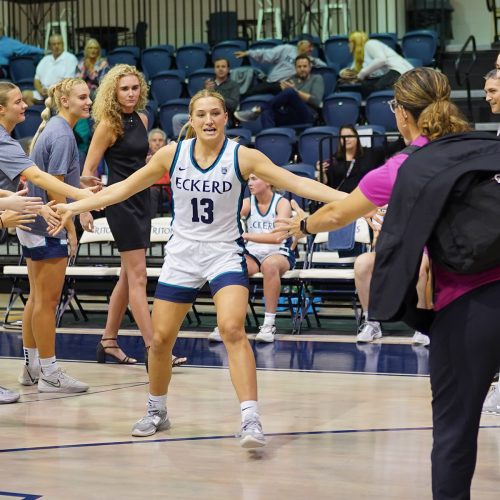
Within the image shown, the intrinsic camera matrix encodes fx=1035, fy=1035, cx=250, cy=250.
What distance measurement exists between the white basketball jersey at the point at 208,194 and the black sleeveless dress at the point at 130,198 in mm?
1650

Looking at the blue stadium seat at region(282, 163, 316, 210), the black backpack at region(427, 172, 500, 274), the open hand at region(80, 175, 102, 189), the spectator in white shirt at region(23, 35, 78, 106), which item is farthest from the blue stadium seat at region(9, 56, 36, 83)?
the black backpack at region(427, 172, 500, 274)

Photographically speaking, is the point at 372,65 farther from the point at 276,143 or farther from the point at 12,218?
the point at 12,218

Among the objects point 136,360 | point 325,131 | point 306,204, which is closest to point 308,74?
point 325,131

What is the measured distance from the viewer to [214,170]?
15.3ft

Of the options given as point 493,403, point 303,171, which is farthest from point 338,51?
point 493,403

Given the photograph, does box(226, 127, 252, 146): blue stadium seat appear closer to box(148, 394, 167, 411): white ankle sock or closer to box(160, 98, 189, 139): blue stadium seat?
box(160, 98, 189, 139): blue stadium seat

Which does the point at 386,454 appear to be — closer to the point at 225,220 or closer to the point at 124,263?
the point at 225,220

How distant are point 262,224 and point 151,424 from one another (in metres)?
3.51

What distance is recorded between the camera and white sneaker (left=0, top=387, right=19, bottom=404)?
5.57 metres

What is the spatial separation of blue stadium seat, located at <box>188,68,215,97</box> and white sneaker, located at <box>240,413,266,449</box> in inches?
350

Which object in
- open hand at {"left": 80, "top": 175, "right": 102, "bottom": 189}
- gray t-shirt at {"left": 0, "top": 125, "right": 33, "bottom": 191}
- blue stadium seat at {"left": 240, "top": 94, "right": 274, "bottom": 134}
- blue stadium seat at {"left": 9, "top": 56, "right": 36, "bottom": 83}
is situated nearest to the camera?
gray t-shirt at {"left": 0, "top": 125, "right": 33, "bottom": 191}

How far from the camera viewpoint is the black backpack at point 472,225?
2.77 meters

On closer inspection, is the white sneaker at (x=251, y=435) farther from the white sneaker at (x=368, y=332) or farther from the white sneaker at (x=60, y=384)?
the white sneaker at (x=368, y=332)

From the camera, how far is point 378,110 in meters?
11.3
